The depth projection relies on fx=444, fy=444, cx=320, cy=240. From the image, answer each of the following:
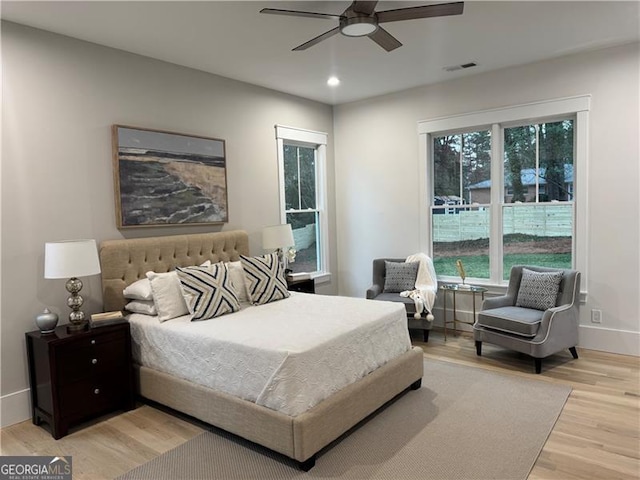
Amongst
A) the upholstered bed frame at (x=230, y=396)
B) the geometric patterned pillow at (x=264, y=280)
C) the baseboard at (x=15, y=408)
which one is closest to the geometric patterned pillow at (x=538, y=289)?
the upholstered bed frame at (x=230, y=396)

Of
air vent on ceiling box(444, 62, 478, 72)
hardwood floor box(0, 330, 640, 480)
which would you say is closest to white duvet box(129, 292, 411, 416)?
hardwood floor box(0, 330, 640, 480)

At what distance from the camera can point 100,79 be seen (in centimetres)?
358

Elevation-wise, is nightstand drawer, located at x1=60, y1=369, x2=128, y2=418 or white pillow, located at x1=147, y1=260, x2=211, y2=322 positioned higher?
white pillow, located at x1=147, y1=260, x2=211, y2=322

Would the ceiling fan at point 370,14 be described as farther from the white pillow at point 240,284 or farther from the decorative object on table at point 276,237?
the decorative object on table at point 276,237

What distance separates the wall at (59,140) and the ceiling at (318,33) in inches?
6.6

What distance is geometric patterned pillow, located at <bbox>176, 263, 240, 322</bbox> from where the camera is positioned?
331cm

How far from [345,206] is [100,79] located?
333 centimetres

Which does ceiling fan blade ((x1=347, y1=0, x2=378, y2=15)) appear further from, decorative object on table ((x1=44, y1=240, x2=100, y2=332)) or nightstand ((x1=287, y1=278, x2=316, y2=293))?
nightstand ((x1=287, y1=278, x2=316, y2=293))

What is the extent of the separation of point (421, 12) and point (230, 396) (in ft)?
8.46

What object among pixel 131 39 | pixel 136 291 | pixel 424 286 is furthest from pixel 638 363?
pixel 131 39

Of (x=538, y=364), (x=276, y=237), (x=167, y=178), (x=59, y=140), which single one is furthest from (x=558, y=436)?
(x=59, y=140)

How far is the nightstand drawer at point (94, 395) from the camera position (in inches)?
117

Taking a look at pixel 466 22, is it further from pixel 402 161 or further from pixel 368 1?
pixel 402 161

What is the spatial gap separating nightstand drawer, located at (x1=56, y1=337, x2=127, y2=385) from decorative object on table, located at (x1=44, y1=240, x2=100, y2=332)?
0.17 meters
